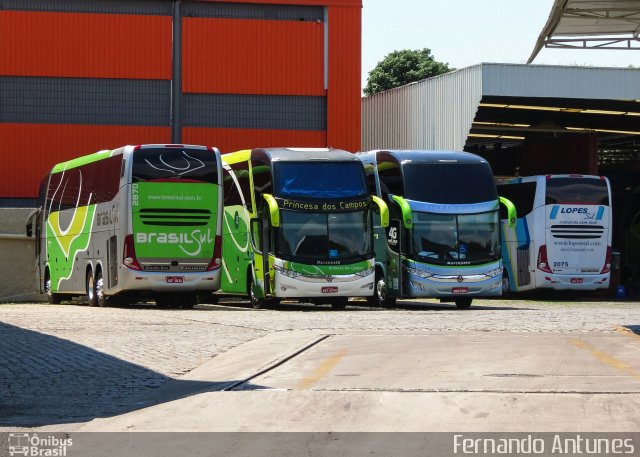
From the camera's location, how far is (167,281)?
2919 centimetres

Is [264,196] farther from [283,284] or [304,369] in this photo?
[304,369]

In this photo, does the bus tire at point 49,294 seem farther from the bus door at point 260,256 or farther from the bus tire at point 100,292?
the bus door at point 260,256

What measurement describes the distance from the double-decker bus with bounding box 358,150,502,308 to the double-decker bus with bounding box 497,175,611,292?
21.5 feet

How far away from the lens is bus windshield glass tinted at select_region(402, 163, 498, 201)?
101ft

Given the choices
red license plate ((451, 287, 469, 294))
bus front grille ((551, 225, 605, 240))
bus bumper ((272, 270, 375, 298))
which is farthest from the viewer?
bus front grille ((551, 225, 605, 240))

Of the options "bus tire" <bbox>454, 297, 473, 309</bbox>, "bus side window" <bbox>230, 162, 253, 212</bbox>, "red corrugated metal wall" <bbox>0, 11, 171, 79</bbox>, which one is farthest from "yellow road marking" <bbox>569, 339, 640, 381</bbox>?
"red corrugated metal wall" <bbox>0, 11, 171, 79</bbox>

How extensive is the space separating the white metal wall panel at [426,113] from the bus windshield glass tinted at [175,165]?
43.5ft

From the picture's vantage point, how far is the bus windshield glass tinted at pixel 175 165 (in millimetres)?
28703

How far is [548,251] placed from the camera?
122 ft

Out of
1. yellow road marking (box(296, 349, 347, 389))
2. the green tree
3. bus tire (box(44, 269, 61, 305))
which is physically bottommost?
bus tire (box(44, 269, 61, 305))

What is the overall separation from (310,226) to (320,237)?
33 centimetres

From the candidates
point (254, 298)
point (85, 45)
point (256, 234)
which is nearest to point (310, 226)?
point (256, 234)

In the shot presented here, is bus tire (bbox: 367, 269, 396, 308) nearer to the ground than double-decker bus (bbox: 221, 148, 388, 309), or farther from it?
nearer to the ground

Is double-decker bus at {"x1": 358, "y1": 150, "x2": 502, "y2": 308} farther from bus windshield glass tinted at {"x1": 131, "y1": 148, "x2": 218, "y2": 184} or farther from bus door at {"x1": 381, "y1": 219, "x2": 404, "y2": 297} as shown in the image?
bus windshield glass tinted at {"x1": 131, "y1": 148, "x2": 218, "y2": 184}
